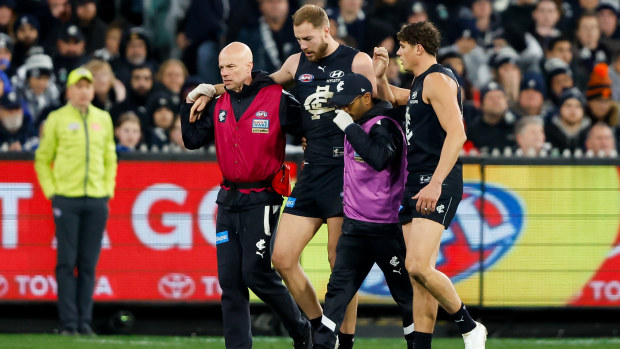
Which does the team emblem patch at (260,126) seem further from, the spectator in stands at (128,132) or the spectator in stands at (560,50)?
the spectator in stands at (560,50)

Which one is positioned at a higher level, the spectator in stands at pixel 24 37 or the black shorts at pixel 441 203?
the spectator in stands at pixel 24 37

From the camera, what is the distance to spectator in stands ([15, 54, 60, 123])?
14.9 m

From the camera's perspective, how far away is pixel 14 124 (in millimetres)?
13891

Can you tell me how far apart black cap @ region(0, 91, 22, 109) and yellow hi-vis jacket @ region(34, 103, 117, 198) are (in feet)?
6.01

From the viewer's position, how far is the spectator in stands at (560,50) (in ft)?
55.4

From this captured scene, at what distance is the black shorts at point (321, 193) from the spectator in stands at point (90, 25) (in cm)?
820

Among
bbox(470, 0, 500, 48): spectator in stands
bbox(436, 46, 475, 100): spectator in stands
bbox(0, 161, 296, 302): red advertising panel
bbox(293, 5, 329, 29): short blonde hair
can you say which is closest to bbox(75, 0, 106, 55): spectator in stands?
bbox(436, 46, 475, 100): spectator in stands

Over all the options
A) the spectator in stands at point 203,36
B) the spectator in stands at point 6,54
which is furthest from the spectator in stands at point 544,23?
the spectator in stands at point 6,54

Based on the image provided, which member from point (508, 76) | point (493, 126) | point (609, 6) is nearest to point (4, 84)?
point (493, 126)

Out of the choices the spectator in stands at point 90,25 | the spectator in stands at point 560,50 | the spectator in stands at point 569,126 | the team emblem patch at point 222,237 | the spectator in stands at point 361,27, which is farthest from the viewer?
the spectator in stands at point 560,50

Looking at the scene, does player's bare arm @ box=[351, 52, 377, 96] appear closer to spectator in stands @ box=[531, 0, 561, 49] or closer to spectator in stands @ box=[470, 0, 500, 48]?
spectator in stands @ box=[470, 0, 500, 48]

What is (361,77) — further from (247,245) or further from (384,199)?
(247,245)

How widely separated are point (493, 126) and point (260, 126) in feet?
20.2

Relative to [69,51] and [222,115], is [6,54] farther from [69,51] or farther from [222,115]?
[222,115]
